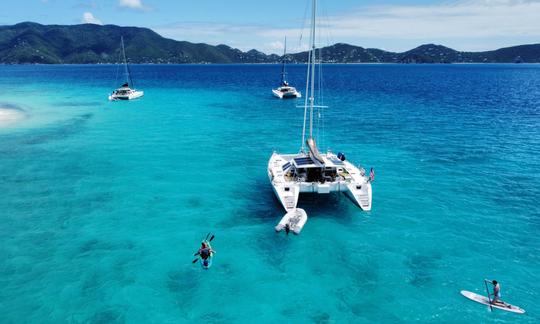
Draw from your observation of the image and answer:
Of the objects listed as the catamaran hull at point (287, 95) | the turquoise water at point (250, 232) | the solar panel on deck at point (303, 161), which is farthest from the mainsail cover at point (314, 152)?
the catamaran hull at point (287, 95)

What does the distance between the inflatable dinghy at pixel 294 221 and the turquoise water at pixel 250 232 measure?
689 millimetres

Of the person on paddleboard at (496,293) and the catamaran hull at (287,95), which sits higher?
the catamaran hull at (287,95)

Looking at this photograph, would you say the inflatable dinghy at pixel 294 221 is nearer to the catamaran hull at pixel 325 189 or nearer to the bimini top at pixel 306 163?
→ the catamaran hull at pixel 325 189

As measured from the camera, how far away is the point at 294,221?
77.3ft

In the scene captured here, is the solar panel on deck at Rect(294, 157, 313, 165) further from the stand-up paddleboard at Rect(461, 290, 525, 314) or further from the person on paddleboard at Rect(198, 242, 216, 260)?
the stand-up paddleboard at Rect(461, 290, 525, 314)

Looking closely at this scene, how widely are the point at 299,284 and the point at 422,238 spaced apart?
376 inches

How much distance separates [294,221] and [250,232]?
3.04 m

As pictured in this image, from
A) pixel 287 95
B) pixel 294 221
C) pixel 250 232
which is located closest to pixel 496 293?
pixel 294 221

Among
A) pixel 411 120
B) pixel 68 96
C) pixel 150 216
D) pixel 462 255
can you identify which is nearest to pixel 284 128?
pixel 411 120

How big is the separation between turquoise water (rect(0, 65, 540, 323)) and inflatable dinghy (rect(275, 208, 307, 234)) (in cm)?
69

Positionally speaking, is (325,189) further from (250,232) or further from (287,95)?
(287,95)

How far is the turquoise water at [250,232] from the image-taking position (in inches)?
679

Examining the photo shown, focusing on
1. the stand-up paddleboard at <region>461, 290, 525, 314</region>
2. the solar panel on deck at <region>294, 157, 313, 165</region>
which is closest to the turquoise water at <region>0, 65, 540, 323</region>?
the stand-up paddleboard at <region>461, 290, 525, 314</region>

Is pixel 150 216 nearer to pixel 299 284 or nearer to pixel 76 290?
pixel 76 290
